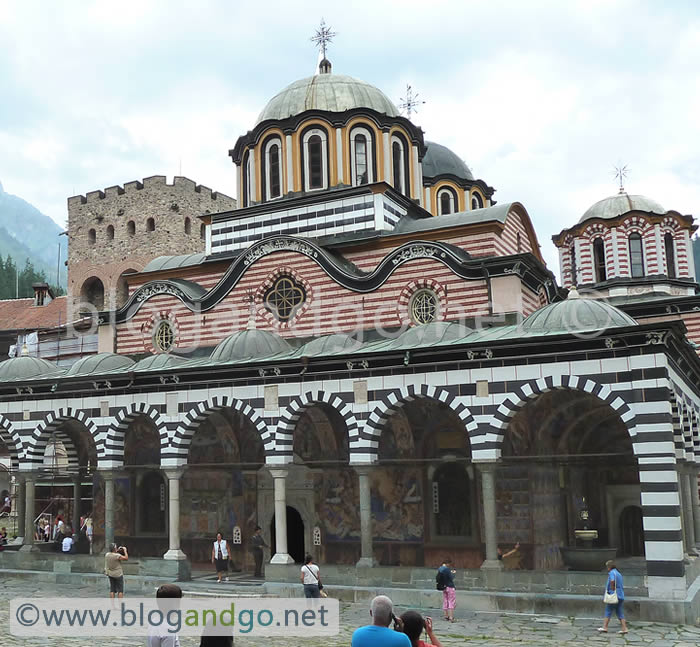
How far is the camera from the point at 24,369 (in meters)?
23.0

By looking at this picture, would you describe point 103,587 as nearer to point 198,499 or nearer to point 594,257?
point 198,499

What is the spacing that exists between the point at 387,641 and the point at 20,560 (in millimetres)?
16954

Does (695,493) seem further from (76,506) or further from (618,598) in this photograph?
(76,506)

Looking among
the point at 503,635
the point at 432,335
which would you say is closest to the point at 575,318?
the point at 432,335

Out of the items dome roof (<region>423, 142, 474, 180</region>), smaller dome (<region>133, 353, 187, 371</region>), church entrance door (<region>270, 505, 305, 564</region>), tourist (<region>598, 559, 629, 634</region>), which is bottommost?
tourist (<region>598, 559, 629, 634</region>)

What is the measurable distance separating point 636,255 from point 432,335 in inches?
554

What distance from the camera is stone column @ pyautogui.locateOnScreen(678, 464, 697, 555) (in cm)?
1742

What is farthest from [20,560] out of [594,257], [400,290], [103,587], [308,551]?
[594,257]

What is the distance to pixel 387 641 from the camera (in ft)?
18.2

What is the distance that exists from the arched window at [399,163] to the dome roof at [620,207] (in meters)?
8.30

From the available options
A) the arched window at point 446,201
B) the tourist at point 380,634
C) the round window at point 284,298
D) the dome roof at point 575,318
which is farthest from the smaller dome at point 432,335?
Answer: the arched window at point 446,201

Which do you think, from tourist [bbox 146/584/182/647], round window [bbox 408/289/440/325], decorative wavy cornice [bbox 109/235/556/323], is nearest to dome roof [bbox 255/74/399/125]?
decorative wavy cornice [bbox 109/235/556/323]

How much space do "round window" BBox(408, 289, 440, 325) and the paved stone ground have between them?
7.80m

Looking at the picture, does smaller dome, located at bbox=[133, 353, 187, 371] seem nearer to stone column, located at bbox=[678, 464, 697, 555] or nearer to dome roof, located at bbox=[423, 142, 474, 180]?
stone column, located at bbox=[678, 464, 697, 555]
